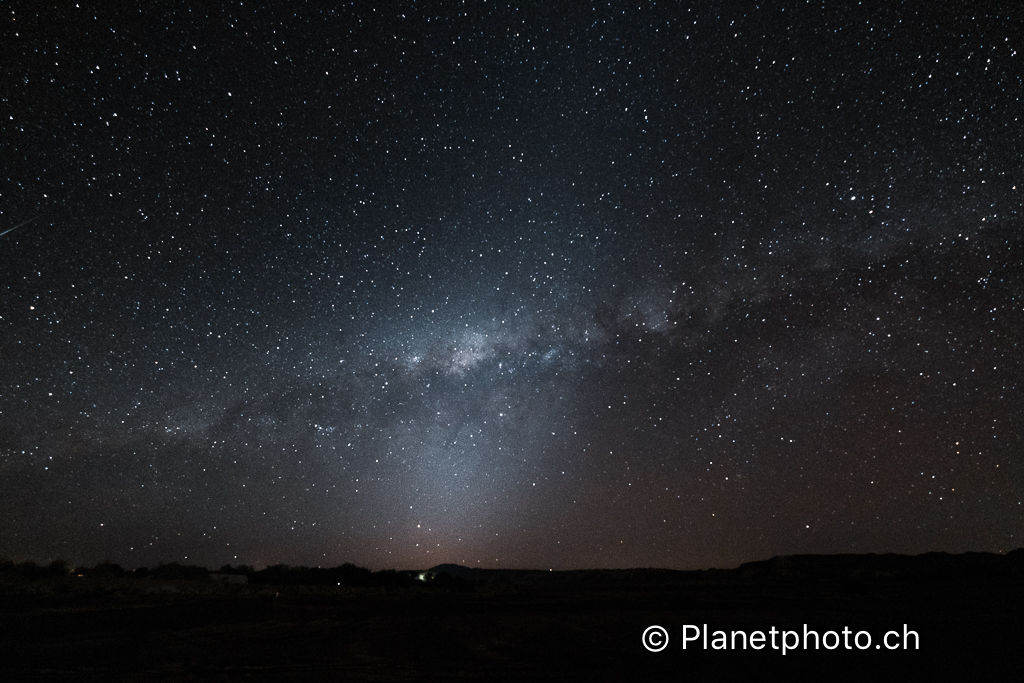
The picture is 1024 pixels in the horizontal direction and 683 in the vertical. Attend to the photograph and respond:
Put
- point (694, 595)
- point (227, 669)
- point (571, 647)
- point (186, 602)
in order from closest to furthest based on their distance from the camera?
point (227, 669)
point (571, 647)
point (186, 602)
point (694, 595)

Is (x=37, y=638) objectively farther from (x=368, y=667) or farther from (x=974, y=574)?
(x=974, y=574)

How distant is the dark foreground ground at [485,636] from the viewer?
669cm

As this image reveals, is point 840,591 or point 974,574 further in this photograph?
point 974,574

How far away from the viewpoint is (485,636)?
9211 mm

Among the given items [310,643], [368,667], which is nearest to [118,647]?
[310,643]

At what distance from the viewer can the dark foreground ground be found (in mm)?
6691

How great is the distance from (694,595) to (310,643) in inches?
489

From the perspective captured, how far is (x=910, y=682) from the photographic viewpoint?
Answer: 20.5ft

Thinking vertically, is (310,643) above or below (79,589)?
above

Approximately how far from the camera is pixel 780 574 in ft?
89.1

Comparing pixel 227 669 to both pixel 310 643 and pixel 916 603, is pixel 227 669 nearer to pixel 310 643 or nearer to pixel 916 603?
pixel 310 643

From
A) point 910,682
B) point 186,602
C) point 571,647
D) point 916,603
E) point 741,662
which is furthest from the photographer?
point 186,602

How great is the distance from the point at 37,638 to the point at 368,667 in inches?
252

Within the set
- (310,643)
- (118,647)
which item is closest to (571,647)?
(310,643)
